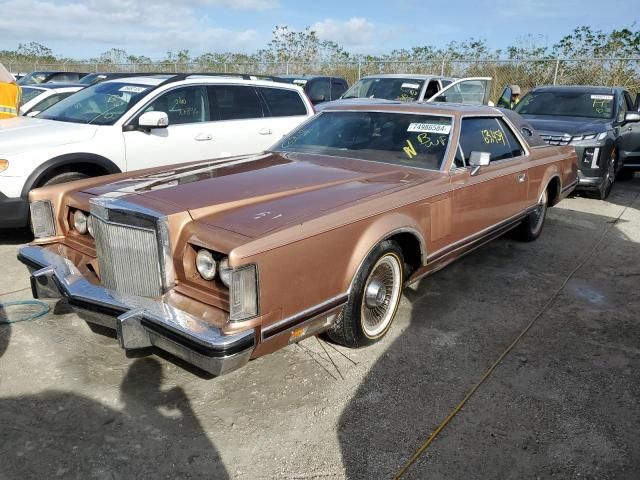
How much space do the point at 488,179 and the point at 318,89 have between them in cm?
930

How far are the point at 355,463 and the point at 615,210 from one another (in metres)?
6.88

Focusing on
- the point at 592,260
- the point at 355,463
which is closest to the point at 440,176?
the point at 355,463

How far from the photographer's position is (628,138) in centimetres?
937

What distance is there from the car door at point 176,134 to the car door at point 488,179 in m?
3.16

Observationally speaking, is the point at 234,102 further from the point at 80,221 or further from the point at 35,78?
the point at 35,78

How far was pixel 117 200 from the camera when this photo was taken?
302cm

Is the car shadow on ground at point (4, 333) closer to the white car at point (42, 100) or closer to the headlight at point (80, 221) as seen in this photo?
the headlight at point (80, 221)

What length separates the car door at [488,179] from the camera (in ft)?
13.8

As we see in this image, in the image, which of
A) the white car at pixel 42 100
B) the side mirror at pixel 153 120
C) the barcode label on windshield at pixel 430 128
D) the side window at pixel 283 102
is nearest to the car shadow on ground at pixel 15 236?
the side mirror at pixel 153 120

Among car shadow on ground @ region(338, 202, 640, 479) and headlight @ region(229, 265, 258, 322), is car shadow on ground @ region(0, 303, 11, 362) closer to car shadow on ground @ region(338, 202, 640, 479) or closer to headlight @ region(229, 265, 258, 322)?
headlight @ region(229, 265, 258, 322)

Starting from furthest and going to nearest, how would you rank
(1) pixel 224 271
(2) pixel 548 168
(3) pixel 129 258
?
(2) pixel 548 168 → (3) pixel 129 258 → (1) pixel 224 271

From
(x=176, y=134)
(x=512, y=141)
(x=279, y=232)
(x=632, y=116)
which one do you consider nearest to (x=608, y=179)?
(x=632, y=116)

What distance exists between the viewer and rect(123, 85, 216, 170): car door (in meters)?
5.75

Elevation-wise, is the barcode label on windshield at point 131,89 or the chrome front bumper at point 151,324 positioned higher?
the barcode label on windshield at point 131,89
